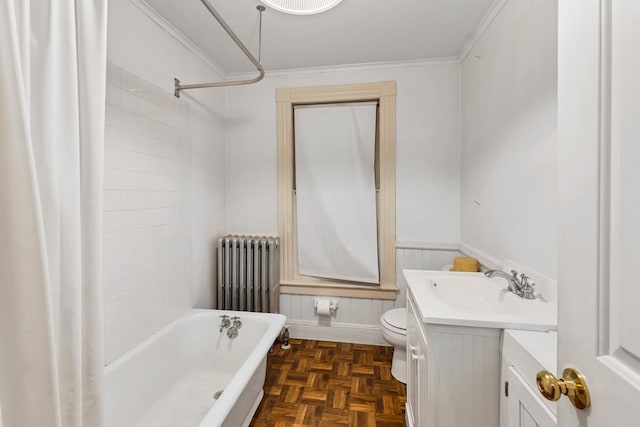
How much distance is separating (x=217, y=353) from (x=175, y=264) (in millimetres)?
698

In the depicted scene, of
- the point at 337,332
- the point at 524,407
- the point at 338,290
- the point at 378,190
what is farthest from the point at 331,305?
the point at 524,407

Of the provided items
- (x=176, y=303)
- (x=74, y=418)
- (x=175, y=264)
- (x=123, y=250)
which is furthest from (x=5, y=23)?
(x=176, y=303)

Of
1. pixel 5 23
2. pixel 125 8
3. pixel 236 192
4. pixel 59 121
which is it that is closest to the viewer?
pixel 5 23

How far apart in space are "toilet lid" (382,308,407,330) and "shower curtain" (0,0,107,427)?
1.72 metres

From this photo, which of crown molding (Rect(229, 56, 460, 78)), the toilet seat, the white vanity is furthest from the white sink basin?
crown molding (Rect(229, 56, 460, 78))

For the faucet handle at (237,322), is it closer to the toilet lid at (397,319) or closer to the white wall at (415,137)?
the white wall at (415,137)

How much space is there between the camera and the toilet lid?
1986 mm

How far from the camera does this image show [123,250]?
1562 millimetres

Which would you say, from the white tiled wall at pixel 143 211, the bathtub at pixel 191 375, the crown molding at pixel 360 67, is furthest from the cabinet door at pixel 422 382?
the crown molding at pixel 360 67

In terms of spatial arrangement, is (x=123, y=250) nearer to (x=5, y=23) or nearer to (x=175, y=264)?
(x=175, y=264)

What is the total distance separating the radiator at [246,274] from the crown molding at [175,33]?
58.7 inches

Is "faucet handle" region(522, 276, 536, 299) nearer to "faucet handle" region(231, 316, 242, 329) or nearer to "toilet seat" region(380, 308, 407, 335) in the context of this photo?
"toilet seat" region(380, 308, 407, 335)

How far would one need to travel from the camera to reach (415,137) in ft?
7.95

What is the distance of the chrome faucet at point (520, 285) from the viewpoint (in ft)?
4.09
